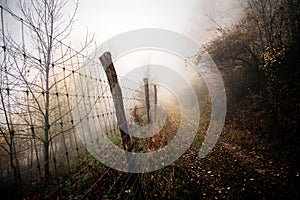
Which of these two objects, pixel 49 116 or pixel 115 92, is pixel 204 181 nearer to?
pixel 115 92

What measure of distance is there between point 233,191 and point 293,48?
7938mm

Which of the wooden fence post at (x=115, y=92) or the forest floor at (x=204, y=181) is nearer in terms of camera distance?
the wooden fence post at (x=115, y=92)

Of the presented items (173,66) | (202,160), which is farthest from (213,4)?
(202,160)

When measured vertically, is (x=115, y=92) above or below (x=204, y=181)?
above

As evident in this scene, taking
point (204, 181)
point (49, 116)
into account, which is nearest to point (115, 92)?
point (204, 181)

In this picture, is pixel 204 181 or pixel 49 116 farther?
pixel 49 116

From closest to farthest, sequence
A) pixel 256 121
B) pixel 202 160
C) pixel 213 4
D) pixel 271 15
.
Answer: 1. pixel 202 160
2. pixel 256 121
3. pixel 271 15
4. pixel 213 4

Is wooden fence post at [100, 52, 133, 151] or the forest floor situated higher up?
wooden fence post at [100, 52, 133, 151]

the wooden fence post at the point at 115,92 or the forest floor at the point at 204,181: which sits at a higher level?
the wooden fence post at the point at 115,92

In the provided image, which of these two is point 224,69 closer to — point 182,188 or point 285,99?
point 285,99

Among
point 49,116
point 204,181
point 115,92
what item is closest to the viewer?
point 115,92

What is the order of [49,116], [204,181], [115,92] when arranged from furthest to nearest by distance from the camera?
[49,116] → [204,181] → [115,92]

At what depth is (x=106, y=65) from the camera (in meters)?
2.98

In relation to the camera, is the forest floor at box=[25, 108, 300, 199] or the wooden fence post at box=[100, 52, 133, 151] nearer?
the wooden fence post at box=[100, 52, 133, 151]
